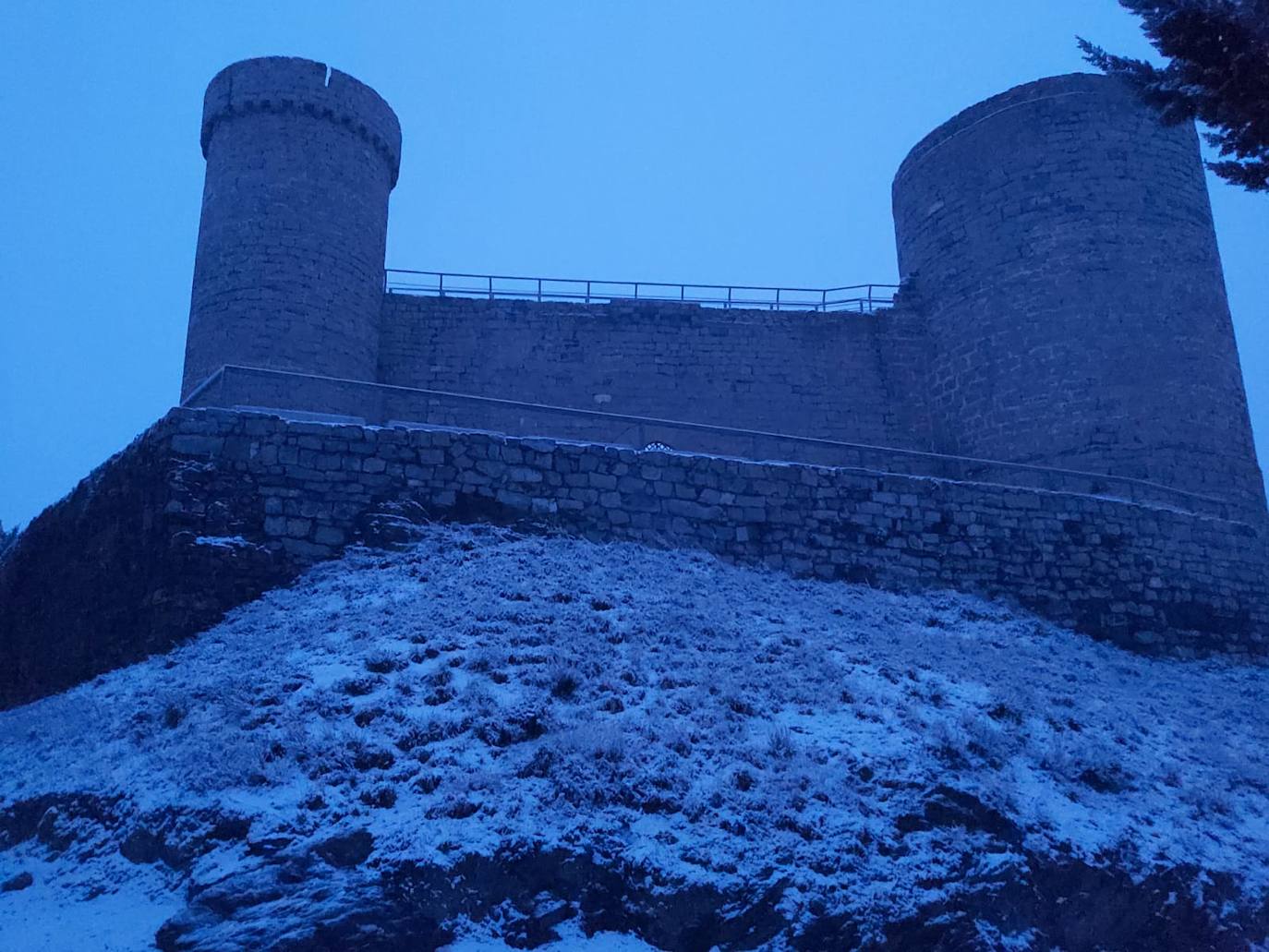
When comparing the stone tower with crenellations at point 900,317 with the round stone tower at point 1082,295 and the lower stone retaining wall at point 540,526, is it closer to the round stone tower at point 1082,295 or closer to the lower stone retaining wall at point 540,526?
the round stone tower at point 1082,295

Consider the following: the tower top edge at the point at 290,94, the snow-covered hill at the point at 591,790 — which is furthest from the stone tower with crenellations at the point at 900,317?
the snow-covered hill at the point at 591,790

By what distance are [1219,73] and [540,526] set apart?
812 centimetres

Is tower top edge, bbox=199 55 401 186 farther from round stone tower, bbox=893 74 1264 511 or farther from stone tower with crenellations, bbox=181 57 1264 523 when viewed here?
round stone tower, bbox=893 74 1264 511

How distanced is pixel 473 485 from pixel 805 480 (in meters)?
4.26

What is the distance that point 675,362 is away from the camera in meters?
22.2

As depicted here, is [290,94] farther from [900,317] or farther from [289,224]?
[900,317]

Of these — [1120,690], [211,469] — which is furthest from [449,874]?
[1120,690]

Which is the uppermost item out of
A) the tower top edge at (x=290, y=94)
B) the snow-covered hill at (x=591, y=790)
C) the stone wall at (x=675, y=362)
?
the tower top edge at (x=290, y=94)

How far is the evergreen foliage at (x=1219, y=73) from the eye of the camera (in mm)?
8539

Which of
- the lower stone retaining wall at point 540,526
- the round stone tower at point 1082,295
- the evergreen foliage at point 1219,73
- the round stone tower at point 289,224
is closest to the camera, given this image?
the evergreen foliage at point 1219,73

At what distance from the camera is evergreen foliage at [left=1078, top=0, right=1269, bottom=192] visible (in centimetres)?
854

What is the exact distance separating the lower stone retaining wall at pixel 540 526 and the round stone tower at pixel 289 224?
6.01m

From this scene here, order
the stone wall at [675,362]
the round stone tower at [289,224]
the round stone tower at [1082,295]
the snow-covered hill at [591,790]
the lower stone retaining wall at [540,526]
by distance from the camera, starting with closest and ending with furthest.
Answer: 1. the snow-covered hill at [591,790]
2. the lower stone retaining wall at [540,526]
3. the round stone tower at [289,224]
4. the round stone tower at [1082,295]
5. the stone wall at [675,362]

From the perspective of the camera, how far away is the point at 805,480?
15.0 metres
